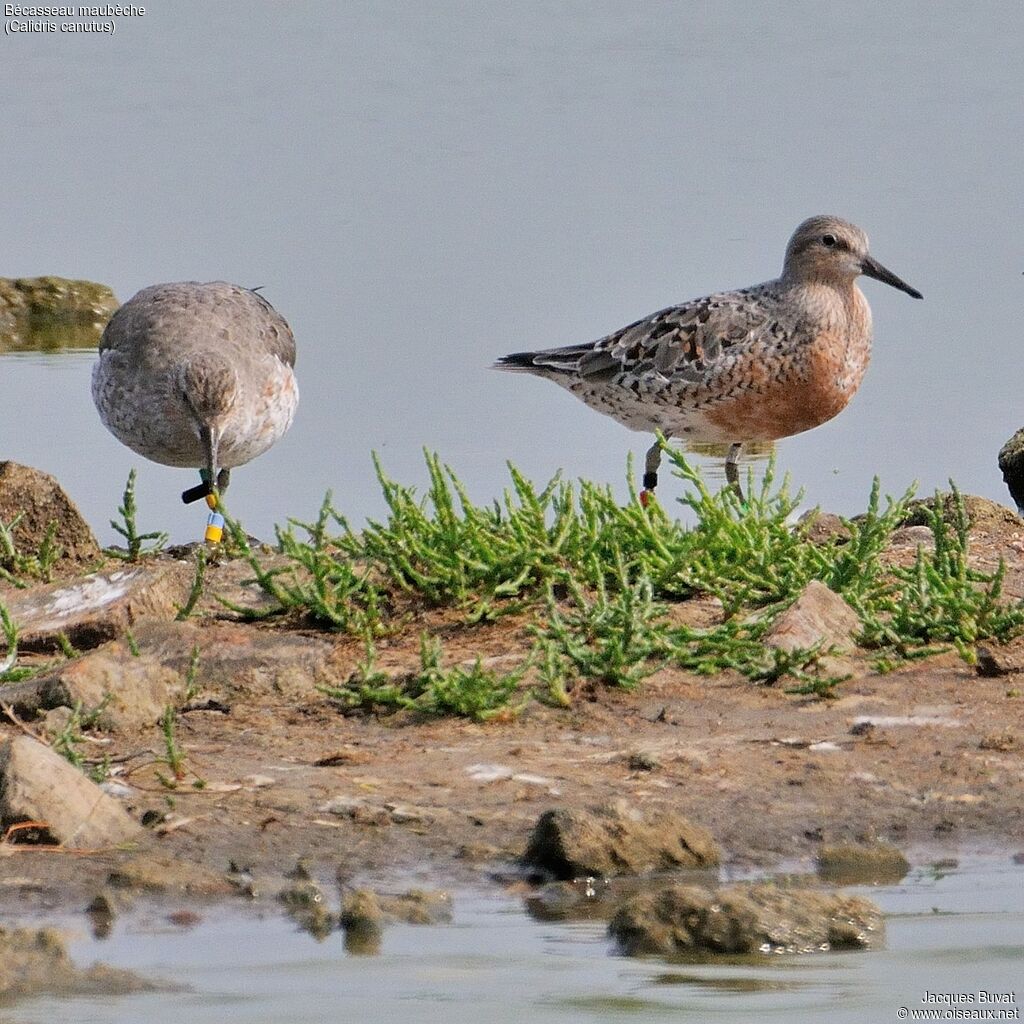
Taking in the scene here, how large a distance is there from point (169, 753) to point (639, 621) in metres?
1.62

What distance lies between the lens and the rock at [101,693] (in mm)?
6387

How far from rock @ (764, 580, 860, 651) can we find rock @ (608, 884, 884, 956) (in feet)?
6.09

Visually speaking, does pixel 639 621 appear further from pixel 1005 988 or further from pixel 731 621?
pixel 1005 988

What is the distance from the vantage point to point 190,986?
181 inches

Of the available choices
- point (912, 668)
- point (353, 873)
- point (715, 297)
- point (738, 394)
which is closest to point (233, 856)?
point (353, 873)

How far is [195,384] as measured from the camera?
10.9 meters

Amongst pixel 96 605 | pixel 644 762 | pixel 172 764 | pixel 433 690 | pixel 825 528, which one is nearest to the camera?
pixel 172 764

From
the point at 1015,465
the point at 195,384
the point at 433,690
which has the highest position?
the point at 195,384

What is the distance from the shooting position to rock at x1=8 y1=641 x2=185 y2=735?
6.39m

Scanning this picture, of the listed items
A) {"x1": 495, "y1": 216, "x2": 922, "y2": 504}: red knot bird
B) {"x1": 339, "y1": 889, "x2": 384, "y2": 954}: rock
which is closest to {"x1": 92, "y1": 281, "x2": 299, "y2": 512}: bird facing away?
{"x1": 495, "y1": 216, "x2": 922, "y2": 504}: red knot bird

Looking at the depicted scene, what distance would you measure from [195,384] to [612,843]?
5.97 metres

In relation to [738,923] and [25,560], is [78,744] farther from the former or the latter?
[738,923]

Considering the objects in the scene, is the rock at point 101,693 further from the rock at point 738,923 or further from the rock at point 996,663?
the rock at point 996,663

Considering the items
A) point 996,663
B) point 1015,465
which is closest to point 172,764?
point 996,663
